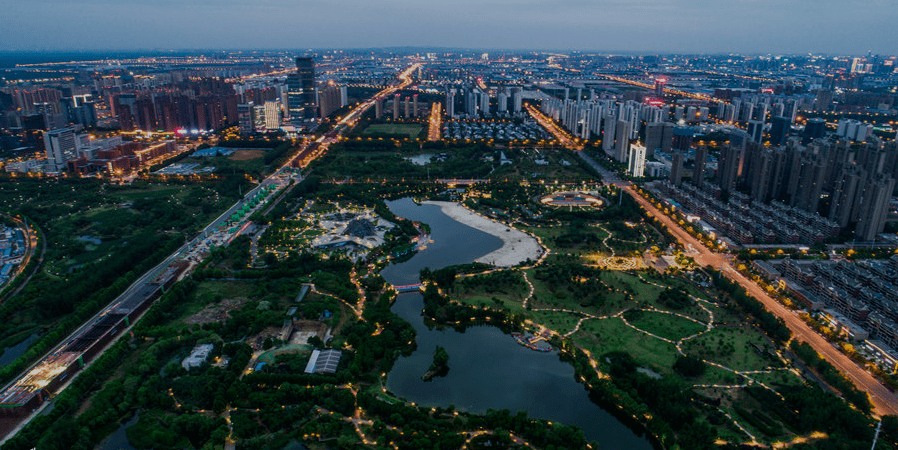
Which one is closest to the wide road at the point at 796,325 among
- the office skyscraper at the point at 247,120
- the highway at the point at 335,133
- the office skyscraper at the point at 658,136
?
the office skyscraper at the point at 658,136

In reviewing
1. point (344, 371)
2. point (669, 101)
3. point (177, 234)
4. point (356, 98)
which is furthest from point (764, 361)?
point (356, 98)

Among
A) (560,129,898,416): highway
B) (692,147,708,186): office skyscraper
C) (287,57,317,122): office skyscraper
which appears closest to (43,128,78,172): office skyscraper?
(287,57,317,122): office skyscraper

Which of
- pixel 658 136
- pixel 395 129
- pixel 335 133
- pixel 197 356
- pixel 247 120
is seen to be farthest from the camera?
pixel 395 129

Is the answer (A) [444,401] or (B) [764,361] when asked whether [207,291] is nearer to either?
(A) [444,401]

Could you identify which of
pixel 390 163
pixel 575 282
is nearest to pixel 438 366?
pixel 575 282

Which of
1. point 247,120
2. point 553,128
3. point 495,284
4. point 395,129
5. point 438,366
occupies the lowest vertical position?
point 438,366

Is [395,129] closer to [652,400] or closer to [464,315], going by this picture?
[464,315]

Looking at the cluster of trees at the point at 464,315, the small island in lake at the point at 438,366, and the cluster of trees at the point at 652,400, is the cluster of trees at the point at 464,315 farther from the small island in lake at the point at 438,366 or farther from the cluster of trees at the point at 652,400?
the cluster of trees at the point at 652,400
